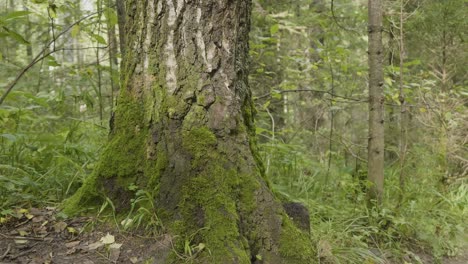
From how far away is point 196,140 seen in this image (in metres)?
2.31

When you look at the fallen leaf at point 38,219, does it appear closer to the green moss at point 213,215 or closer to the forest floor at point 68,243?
the forest floor at point 68,243

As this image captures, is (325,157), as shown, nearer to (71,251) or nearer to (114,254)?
(114,254)

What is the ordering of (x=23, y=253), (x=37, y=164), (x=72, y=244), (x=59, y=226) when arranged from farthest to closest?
(x=37, y=164), (x=59, y=226), (x=72, y=244), (x=23, y=253)

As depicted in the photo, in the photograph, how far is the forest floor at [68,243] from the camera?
217cm

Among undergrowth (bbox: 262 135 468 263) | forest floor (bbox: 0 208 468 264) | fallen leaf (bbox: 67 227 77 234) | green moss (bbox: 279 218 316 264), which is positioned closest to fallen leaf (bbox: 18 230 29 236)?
forest floor (bbox: 0 208 468 264)

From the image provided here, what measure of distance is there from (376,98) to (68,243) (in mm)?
2999

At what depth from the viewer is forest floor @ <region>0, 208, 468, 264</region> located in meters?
2.17

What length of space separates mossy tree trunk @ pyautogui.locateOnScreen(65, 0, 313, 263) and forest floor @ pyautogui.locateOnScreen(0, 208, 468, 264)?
0.16 metres

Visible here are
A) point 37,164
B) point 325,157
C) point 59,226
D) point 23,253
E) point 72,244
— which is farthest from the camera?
point 325,157

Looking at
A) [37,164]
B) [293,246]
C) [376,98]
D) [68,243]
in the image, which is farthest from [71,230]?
[376,98]

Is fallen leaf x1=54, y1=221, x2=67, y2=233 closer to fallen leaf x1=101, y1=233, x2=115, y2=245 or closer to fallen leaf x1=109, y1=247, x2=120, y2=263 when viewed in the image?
fallen leaf x1=101, y1=233, x2=115, y2=245

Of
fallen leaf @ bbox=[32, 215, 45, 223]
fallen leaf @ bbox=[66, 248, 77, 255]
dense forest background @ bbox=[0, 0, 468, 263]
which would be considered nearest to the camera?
fallen leaf @ bbox=[66, 248, 77, 255]

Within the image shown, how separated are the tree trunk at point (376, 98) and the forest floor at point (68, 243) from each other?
2439 mm

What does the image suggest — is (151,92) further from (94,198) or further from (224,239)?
(224,239)
